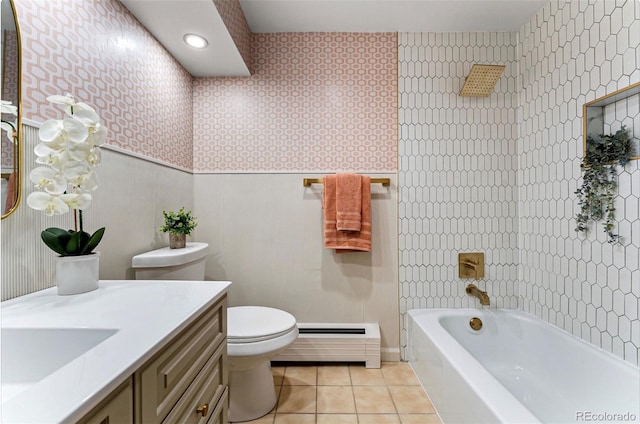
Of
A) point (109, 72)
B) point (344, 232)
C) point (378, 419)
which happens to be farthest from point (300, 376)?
point (109, 72)

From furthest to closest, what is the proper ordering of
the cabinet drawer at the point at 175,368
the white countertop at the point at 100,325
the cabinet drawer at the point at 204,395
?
the cabinet drawer at the point at 204,395
the cabinet drawer at the point at 175,368
the white countertop at the point at 100,325

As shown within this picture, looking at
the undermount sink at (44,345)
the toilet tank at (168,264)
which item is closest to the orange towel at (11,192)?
the undermount sink at (44,345)

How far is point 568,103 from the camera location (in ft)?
5.57

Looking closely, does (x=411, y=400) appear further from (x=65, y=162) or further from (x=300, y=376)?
(x=65, y=162)

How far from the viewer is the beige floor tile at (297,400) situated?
1.63m

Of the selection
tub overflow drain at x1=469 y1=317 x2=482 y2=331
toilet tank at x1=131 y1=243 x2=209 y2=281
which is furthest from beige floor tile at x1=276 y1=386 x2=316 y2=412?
tub overflow drain at x1=469 y1=317 x2=482 y2=331

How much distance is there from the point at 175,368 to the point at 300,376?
1.42 metres

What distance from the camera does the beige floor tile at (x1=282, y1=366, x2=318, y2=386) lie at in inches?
73.7

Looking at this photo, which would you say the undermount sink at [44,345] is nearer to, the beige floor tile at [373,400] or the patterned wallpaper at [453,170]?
the beige floor tile at [373,400]

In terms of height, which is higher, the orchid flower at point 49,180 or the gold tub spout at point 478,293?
the orchid flower at point 49,180

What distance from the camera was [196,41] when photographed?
67.3 inches

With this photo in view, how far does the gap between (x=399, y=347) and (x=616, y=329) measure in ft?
3.80

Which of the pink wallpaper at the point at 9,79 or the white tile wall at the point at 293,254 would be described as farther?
the white tile wall at the point at 293,254

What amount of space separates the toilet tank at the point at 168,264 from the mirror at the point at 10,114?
567 millimetres
